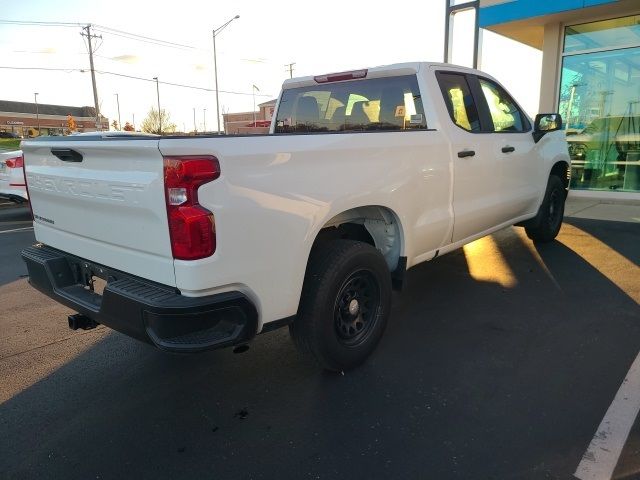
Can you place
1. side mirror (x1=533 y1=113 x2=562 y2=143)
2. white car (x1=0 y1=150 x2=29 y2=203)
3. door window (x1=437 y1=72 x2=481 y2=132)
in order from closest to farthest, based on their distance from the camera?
door window (x1=437 y1=72 x2=481 y2=132)
side mirror (x1=533 y1=113 x2=562 y2=143)
white car (x1=0 y1=150 x2=29 y2=203)

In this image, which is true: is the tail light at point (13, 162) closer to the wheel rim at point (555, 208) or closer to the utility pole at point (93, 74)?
the wheel rim at point (555, 208)

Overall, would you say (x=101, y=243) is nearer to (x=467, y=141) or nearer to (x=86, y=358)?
(x=86, y=358)

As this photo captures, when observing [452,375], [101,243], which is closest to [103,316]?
[101,243]

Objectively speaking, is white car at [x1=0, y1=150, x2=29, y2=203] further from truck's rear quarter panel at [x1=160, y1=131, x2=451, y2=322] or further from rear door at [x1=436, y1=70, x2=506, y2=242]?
truck's rear quarter panel at [x1=160, y1=131, x2=451, y2=322]

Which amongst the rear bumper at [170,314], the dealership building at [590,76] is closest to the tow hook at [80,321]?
the rear bumper at [170,314]

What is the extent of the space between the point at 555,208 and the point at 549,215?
214 mm

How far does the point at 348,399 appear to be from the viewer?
2896 millimetres

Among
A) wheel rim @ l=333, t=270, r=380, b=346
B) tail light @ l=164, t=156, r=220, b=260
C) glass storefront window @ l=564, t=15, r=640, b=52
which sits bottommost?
wheel rim @ l=333, t=270, r=380, b=346

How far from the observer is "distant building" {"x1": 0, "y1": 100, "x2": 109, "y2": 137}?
96.9 m

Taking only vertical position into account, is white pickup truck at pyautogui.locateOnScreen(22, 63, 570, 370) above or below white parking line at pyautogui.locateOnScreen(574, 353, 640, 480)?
above

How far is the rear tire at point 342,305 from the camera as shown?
9.27ft

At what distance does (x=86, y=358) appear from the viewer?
3.53 meters

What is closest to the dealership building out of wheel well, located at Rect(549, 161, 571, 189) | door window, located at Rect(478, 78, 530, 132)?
wheel well, located at Rect(549, 161, 571, 189)

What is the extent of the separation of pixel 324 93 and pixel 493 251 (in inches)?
123
